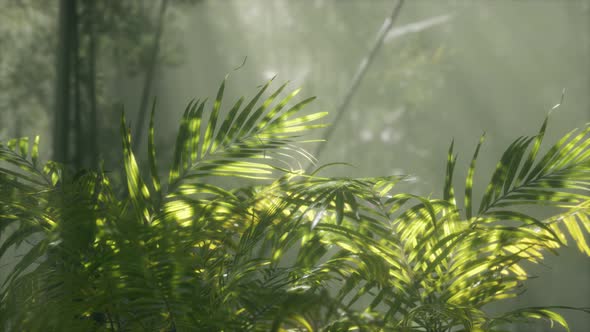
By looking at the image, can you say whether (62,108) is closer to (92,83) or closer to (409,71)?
(92,83)

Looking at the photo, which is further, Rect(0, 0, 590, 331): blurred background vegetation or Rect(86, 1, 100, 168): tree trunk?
Rect(0, 0, 590, 331): blurred background vegetation

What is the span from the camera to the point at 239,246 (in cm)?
65

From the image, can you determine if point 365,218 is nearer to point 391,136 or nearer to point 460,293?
point 460,293

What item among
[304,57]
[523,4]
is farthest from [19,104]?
[523,4]

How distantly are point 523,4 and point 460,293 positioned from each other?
679cm

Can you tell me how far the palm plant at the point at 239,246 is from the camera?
1.73 ft

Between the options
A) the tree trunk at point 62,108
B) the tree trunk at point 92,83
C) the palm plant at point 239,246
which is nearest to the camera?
the palm plant at point 239,246

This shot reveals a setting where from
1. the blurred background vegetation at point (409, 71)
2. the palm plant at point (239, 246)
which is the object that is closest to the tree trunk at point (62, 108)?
Result: the palm plant at point (239, 246)

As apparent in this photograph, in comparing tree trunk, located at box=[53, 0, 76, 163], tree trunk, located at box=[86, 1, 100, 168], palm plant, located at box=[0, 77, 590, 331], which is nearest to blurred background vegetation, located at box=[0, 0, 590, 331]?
tree trunk, located at box=[86, 1, 100, 168]

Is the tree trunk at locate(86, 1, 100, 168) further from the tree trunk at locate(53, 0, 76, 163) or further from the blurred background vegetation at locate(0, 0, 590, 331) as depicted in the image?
the blurred background vegetation at locate(0, 0, 590, 331)

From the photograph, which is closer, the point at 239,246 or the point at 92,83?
the point at 239,246

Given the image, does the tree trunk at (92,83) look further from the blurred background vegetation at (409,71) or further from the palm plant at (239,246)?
the palm plant at (239,246)

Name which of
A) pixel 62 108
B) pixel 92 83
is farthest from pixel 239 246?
pixel 92 83

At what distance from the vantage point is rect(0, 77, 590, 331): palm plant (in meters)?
0.53
